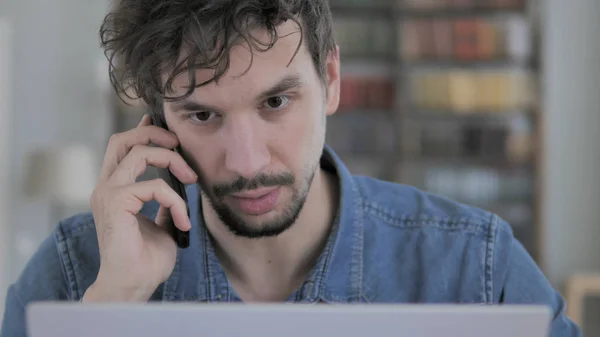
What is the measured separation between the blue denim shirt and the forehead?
28 cm

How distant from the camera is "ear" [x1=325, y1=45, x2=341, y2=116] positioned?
1.36 metres

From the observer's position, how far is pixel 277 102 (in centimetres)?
119

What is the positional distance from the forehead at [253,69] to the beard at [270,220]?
143 millimetres

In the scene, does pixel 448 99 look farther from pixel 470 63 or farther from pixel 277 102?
pixel 277 102

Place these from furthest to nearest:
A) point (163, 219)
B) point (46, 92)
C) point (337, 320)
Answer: point (46, 92) < point (163, 219) < point (337, 320)

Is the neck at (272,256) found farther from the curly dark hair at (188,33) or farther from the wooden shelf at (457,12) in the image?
the wooden shelf at (457,12)

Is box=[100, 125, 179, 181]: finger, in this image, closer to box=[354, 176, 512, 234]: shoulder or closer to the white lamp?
box=[354, 176, 512, 234]: shoulder

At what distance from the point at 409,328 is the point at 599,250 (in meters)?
4.60

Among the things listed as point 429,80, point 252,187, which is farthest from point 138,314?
point 429,80

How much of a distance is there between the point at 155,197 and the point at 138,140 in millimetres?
157

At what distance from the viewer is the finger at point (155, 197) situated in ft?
3.79

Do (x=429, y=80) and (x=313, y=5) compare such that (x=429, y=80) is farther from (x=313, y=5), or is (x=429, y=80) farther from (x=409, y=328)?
(x=409, y=328)

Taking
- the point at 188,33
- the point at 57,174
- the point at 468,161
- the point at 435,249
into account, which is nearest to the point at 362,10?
the point at 468,161

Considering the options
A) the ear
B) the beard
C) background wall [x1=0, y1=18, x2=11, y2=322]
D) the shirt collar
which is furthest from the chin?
background wall [x1=0, y1=18, x2=11, y2=322]
